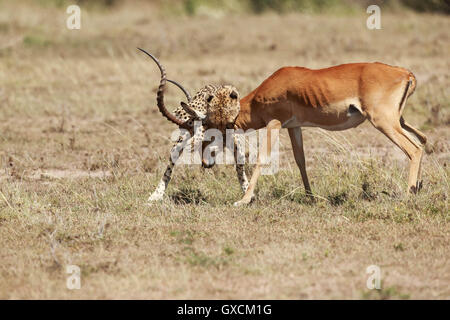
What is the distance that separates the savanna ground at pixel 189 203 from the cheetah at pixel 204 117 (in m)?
0.32

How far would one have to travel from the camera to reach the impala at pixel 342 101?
8.57 metres

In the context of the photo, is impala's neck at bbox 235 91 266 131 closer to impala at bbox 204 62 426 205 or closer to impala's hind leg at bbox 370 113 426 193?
impala at bbox 204 62 426 205

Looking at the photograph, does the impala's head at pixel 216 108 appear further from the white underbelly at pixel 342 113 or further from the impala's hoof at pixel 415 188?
the impala's hoof at pixel 415 188

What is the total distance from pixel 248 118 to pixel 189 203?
125 centimetres

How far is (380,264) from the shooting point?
22.4ft

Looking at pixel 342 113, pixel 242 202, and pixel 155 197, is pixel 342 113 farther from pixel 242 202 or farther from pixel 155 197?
pixel 155 197

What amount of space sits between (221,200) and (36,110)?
6844mm

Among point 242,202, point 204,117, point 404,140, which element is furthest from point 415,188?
point 204,117

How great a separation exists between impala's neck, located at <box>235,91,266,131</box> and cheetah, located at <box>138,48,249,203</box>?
0.15m

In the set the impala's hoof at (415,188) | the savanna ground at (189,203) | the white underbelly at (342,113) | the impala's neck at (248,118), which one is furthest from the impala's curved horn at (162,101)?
the impala's hoof at (415,188)

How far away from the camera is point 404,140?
8609 mm

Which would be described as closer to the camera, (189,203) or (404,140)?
(404,140)

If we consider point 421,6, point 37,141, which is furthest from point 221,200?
point 421,6

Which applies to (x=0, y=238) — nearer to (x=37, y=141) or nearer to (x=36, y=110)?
(x=37, y=141)
